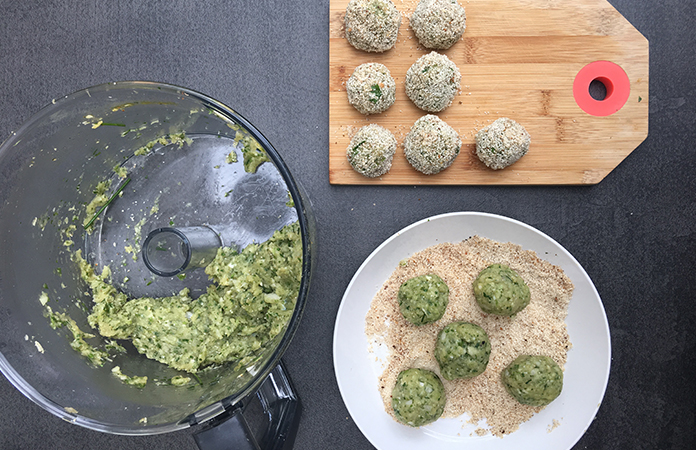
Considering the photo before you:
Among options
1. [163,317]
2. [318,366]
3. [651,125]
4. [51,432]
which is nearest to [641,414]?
[651,125]

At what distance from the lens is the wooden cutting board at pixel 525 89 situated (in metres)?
1.63

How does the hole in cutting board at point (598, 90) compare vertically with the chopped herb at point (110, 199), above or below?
above

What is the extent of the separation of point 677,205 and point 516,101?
0.78 meters

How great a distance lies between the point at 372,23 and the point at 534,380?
1.38m

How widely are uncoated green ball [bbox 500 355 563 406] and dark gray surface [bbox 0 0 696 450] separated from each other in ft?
1.26

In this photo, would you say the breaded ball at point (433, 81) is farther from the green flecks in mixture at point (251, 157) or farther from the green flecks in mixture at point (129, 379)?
the green flecks in mixture at point (129, 379)

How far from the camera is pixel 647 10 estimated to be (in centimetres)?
168

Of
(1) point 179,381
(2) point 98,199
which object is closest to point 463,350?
(1) point 179,381

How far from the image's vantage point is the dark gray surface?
169 centimetres

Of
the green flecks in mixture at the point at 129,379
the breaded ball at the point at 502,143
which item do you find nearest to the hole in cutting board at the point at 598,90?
the breaded ball at the point at 502,143

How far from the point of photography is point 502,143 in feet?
5.06

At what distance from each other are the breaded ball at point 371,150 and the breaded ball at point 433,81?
0.18 m

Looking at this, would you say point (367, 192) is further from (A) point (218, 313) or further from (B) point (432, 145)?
(A) point (218, 313)

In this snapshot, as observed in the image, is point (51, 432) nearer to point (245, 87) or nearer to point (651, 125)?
point (245, 87)
